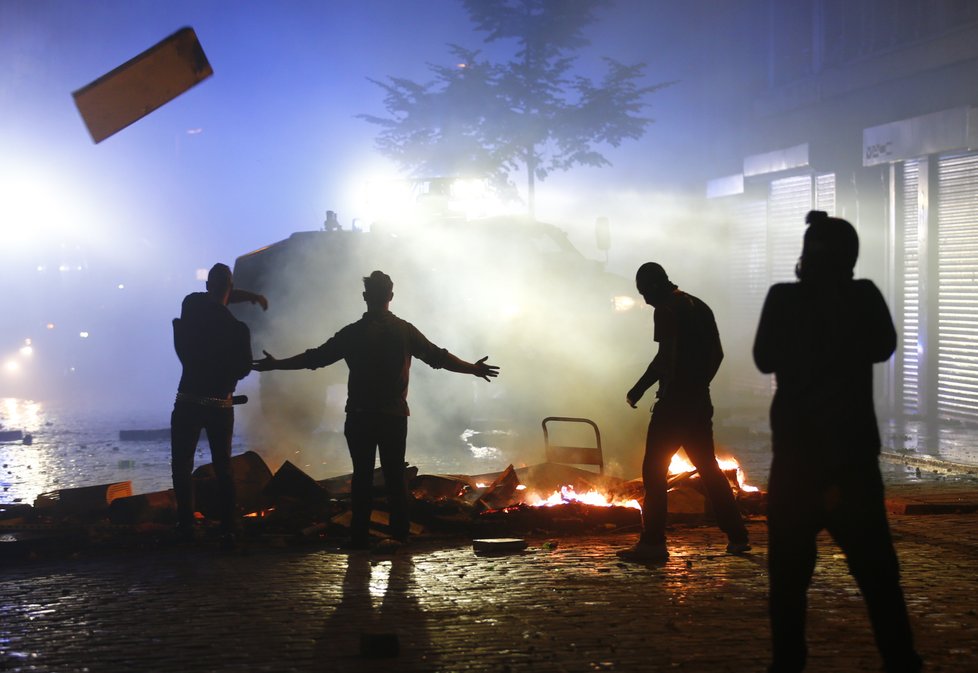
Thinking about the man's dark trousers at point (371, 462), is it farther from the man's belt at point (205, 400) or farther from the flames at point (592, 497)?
the flames at point (592, 497)

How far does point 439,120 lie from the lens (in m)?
25.0

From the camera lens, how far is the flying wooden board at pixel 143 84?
601 centimetres

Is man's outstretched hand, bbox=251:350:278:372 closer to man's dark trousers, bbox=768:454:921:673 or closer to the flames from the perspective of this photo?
the flames

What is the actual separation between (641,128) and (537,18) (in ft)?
12.5

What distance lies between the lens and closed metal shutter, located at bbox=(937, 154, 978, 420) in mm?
14531

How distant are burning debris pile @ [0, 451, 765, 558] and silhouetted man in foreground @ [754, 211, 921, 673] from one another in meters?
3.88

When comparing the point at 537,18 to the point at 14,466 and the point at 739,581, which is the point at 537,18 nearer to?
the point at 14,466

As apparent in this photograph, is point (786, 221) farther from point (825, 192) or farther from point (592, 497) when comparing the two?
point (592, 497)

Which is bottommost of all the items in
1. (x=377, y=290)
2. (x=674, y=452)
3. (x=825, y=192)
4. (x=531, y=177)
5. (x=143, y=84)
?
(x=674, y=452)

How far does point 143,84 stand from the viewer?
6.13 m

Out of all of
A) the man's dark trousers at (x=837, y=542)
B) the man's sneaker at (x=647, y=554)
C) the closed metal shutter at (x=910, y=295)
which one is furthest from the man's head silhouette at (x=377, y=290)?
the closed metal shutter at (x=910, y=295)

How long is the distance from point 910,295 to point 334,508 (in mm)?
11661

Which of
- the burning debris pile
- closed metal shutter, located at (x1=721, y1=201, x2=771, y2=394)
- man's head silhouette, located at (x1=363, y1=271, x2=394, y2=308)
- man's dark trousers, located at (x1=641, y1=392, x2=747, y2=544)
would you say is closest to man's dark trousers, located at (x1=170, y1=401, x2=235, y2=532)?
the burning debris pile

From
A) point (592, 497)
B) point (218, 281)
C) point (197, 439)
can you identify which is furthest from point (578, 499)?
point (218, 281)
